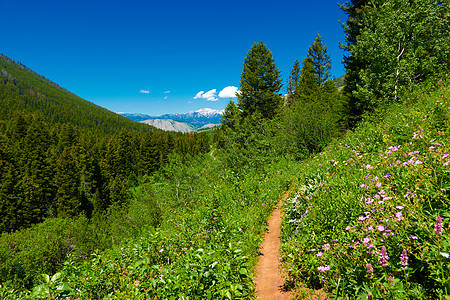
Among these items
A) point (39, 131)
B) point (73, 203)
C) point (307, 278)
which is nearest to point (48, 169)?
point (73, 203)

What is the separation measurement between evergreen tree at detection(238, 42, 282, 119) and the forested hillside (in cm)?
14

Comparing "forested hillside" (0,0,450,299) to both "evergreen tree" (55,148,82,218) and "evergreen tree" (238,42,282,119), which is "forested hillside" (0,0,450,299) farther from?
"evergreen tree" (55,148,82,218)

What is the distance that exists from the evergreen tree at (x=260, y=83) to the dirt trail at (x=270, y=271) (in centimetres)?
1904

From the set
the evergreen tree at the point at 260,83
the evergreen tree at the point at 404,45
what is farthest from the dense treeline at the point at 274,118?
the evergreen tree at the point at 404,45

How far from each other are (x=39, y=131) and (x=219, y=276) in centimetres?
9163

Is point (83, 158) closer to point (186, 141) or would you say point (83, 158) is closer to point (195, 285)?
point (186, 141)

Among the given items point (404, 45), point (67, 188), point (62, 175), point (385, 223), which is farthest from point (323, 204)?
point (62, 175)

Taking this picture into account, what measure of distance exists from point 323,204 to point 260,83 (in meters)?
22.0

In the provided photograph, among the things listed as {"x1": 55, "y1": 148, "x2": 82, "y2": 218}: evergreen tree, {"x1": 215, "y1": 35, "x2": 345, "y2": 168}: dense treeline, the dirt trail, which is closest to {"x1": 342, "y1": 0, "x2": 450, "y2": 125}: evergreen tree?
{"x1": 215, "y1": 35, "x2": 345, "y2": 168}: dense treeline

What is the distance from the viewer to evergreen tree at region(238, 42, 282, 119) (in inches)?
955

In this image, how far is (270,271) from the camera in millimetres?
4898

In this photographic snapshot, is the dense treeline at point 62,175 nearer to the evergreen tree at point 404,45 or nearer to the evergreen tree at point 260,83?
the evergreen tree at point 260,83

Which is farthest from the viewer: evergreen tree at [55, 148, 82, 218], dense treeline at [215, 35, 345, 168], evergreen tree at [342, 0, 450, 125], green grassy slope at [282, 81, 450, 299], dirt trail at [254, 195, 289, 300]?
evergreen tree at [55, 148, 82, 218]

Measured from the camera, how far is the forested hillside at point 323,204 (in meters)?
2.34
